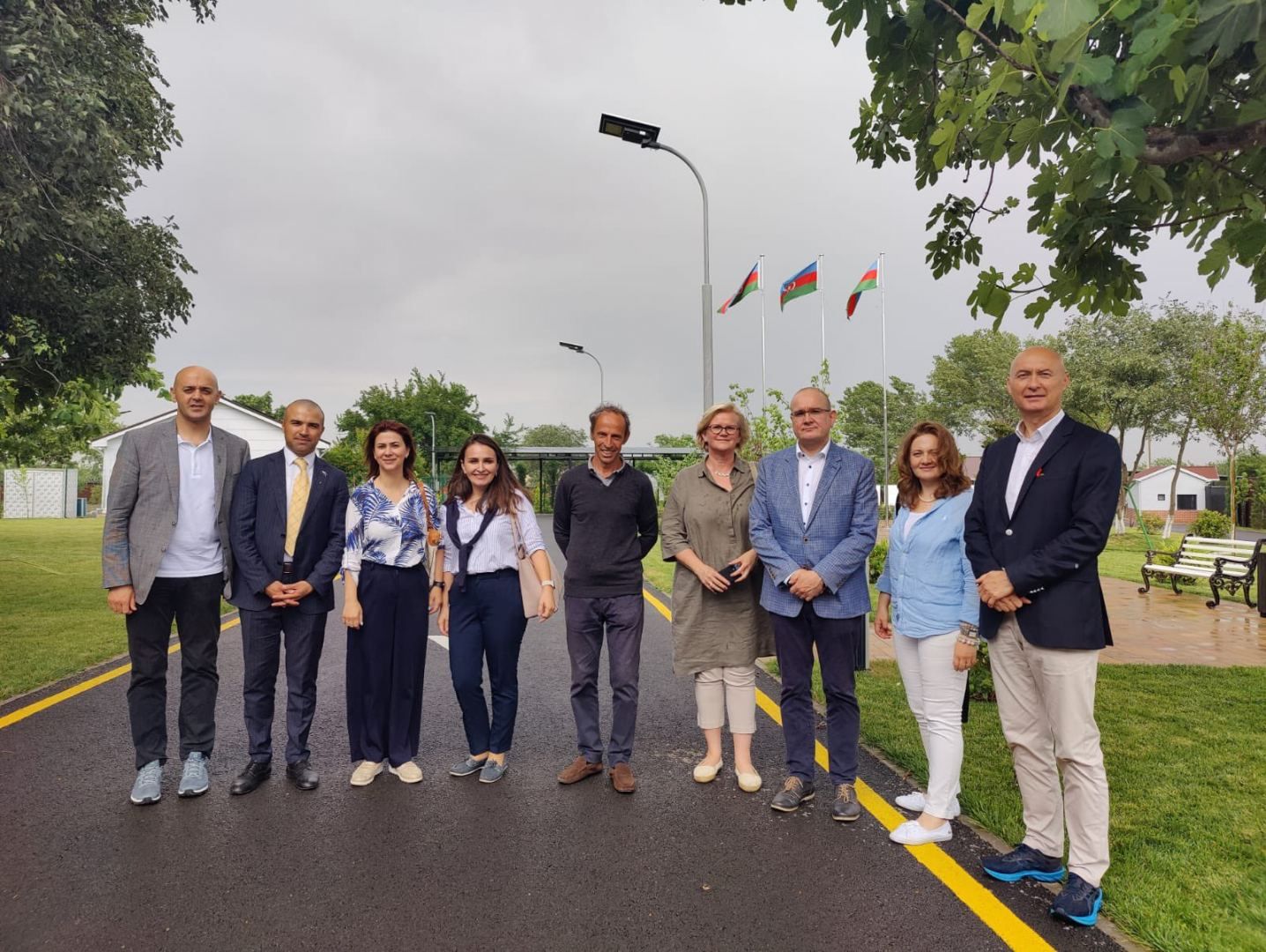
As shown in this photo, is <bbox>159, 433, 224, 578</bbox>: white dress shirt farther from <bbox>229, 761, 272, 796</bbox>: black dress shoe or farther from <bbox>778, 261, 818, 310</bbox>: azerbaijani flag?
<bbox>778, 261, 818, 310</bbox>: azerbaijani flag

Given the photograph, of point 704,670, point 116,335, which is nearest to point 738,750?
point 704,670

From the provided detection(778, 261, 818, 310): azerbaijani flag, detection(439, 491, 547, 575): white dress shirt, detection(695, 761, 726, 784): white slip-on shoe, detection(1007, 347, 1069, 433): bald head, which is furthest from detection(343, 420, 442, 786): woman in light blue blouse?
detection(778, 261, 818, 310): azerbaijani flag

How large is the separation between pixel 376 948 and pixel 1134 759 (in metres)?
4.23

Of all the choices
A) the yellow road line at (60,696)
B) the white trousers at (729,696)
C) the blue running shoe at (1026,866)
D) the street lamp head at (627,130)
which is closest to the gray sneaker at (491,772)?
the white trousers at (729,696)

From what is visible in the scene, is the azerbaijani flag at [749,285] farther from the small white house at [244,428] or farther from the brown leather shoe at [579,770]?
the small white house at [244,428]

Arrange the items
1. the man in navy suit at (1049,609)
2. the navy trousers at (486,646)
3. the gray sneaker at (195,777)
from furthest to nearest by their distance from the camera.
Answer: the navy trousers at (486,646) < the gray sneaker at (195,777) < the man in navy suit at (1049,609)

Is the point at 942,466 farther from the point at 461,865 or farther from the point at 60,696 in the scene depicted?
the point at 60,696

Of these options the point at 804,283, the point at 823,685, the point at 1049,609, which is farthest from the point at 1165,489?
the point at 1049,609

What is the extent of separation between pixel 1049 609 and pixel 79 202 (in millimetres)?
10407

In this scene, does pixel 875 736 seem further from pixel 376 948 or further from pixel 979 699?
pixel 376 948

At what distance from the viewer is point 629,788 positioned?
13.9ft

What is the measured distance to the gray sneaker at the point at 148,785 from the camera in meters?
4.04

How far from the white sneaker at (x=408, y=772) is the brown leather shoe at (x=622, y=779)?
1.02m

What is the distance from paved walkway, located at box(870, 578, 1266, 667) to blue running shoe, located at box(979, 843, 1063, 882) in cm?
466
